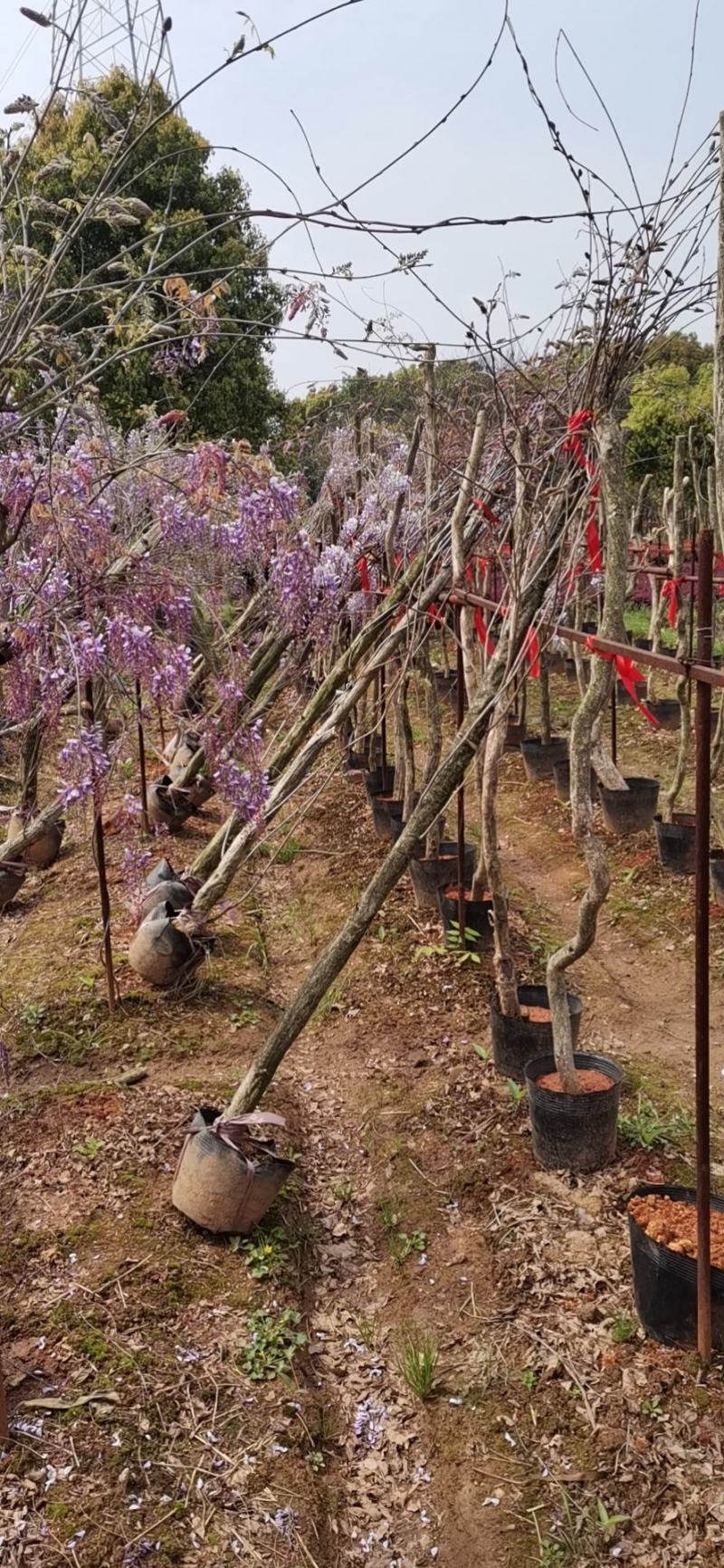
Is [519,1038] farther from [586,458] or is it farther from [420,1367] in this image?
[586,458]

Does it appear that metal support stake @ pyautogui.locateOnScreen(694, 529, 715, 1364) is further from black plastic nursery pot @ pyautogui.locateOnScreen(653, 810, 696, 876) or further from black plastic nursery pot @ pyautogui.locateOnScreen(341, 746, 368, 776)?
black plastic nursery pot @ pyautogui.locateOnScreen(341, 746, 368, 776)

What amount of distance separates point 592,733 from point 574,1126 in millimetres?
1253

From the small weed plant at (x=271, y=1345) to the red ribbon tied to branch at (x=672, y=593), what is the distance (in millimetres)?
4668

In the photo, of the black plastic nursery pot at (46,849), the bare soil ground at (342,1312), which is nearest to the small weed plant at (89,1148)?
the bare soil ground at (342,1312)

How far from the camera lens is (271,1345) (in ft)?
9.34

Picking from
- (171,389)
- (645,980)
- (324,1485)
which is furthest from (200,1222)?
(171,389)

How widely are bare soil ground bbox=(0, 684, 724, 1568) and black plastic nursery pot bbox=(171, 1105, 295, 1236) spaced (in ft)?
0.27

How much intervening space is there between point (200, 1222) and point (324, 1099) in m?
1.13

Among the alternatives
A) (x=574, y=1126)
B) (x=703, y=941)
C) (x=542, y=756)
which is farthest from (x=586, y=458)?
(x=542, y=756)

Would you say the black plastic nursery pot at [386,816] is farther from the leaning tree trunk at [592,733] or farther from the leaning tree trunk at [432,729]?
the leaning tree trunk at [592,733]

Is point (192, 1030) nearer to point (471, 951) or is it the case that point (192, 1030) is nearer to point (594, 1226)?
point (471, 951)

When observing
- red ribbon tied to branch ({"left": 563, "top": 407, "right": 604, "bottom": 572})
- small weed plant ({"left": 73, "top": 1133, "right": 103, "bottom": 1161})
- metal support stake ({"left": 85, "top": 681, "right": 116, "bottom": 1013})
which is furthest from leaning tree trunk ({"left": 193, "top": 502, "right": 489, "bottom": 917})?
small weed plant ({"left": 73, "top": 1133, "right": 103, "bottom": 1161})

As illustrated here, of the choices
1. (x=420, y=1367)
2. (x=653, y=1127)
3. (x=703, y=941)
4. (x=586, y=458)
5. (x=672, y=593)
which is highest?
(x=586, y=458)

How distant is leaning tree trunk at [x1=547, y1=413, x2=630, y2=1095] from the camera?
113 inches
